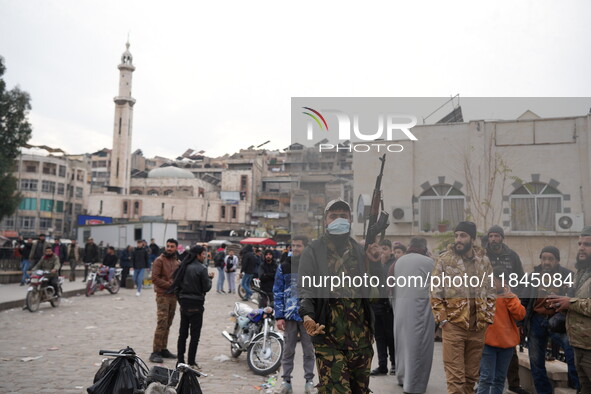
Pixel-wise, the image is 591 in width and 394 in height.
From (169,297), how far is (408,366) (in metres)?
3.73

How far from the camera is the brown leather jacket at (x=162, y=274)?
295 inches

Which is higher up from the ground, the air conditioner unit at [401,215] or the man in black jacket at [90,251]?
the air conditioner unit at [401,215]

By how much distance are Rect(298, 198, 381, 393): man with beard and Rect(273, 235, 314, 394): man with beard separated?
1629mm

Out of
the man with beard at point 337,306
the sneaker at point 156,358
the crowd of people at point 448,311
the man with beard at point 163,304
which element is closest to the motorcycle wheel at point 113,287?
the man with beard at point 163,304

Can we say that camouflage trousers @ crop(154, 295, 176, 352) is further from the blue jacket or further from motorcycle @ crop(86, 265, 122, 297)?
motorcycle @ crop(86, 265, 122, 297)

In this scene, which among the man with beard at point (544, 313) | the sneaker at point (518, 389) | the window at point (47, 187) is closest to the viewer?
the man with beard at point (544, 313)

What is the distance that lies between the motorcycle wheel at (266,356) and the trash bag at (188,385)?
2.33 metres

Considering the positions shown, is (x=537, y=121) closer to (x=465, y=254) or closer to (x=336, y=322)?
(x=465, y=254)

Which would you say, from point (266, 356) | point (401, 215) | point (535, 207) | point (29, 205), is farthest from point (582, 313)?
point (29, 205)

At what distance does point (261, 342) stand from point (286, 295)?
4.20 ft

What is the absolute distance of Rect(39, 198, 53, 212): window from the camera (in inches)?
2559

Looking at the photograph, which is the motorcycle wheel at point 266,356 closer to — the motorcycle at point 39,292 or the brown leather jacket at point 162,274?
the brown leather jacket at point 162,274

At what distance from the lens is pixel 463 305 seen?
4.33 m

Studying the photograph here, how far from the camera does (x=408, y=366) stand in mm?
5395
